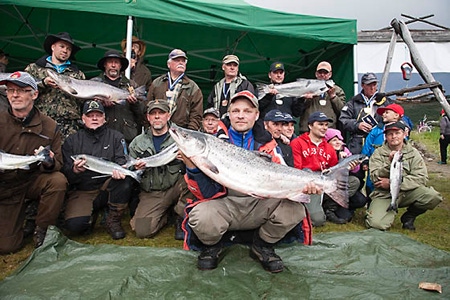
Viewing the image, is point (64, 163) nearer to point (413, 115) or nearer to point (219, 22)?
point (219, 22)

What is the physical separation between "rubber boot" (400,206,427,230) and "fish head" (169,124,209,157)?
3484 mm

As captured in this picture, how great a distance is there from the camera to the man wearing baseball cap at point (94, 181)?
441 centimetres

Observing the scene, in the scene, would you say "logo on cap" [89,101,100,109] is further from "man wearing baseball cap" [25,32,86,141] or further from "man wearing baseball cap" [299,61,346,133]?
"man wearing baseball cap" [299,61,346,133]

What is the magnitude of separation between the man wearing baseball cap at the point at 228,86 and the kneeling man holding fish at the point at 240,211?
2293mm

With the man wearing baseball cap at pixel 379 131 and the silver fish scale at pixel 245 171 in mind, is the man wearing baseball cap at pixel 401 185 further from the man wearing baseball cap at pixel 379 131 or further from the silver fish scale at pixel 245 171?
the silver fish scale at pixel 245 171

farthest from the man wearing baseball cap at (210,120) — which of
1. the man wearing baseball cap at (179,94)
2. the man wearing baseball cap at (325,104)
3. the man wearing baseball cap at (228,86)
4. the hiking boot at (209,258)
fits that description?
the hiking boot at (209,258)

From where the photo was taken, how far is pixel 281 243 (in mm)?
3867

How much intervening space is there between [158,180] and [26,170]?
5.22 feet

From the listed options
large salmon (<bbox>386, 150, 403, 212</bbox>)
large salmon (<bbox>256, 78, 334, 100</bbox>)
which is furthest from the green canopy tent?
large salmon (<bbox>386, 150, 403, 212</bbox>)

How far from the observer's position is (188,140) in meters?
2.80

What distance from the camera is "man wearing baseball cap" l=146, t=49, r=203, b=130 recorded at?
218 inches

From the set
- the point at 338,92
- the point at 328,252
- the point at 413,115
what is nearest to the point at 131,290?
the point at 328,252

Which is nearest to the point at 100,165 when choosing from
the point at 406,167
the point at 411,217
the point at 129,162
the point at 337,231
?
the point at 129,162

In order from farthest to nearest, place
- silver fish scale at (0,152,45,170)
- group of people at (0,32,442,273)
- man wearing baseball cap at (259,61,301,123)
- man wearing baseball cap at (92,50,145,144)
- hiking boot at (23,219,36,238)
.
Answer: man wearing baseball cap at (259,61,301,123), man wearing baseball cap at (92,50,145,144), hiking boot at (23,219,36,238), silver fish scale at (0,152,45,170), group of people at (0,32,442,273)
